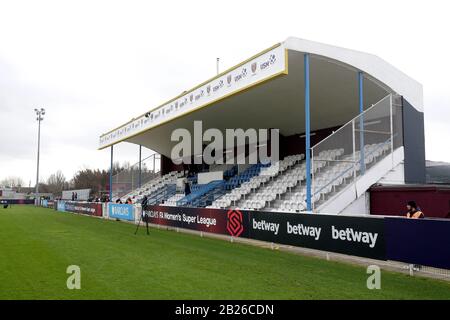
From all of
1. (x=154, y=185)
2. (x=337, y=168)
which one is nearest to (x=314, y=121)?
(x=337, y=168)

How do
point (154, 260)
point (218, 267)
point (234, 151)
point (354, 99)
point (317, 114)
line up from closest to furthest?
point (218, 267)
point (154, 260)
point (354, 99)
point (317, 114)
point (234, 151)

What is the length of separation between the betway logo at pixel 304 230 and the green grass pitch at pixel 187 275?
622 mm

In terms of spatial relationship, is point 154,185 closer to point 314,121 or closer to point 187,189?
point 187,189

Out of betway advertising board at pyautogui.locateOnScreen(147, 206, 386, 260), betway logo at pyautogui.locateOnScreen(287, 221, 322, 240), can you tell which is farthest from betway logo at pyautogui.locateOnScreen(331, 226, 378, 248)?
betway logo at pyautogui.locateOnScreen(287, 221, 322, 240)

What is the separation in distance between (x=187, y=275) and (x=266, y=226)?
4769 millimetres

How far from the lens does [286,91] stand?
63.8ft

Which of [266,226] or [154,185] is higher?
[154,185]

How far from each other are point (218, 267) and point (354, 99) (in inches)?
526

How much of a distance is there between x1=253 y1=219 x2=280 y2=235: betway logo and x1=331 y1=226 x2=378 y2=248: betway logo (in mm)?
2264

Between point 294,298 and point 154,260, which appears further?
point 154,260
